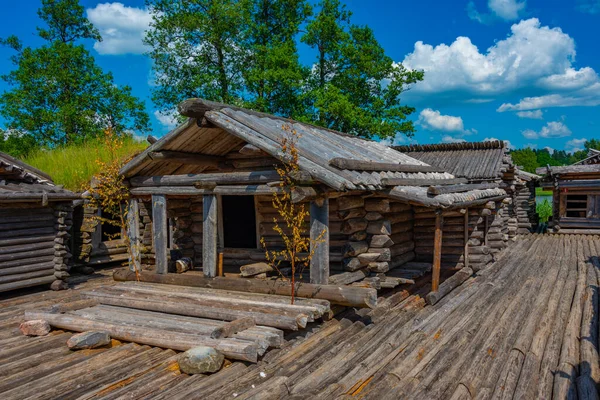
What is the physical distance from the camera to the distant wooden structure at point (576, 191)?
22.5 meters

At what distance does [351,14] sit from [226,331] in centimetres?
2683

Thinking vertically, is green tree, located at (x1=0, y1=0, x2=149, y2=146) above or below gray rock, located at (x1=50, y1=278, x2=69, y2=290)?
above

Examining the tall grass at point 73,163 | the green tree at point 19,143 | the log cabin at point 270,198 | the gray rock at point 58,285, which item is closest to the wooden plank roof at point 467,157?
the log cabin at point 270,198

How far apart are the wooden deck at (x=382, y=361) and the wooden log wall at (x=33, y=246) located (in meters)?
1.72

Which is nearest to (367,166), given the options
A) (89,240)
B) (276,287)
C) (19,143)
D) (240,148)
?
(240,148)

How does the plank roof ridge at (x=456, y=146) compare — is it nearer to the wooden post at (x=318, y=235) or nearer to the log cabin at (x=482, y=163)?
the log cabin at (x=482, y=163)

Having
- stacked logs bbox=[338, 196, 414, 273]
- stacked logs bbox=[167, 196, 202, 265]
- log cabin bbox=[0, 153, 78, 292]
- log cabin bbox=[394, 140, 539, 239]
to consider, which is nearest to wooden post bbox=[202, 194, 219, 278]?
stacked logs bbox=[167, 196, 202, 265]

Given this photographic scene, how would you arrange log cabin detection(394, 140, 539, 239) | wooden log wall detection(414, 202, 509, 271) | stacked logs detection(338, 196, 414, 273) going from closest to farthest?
stacked logs detection(338, 196, 414, 273)
wooden log wall detection(414, 202, 509, 271)
log cabin detection(394, 140, 539, 239)

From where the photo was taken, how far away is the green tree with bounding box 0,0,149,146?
23.4 metres

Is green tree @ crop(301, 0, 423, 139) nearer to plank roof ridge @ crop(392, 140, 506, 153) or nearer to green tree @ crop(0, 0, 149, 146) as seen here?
plank roof ridge @ crop(392, 140, 506, 153)

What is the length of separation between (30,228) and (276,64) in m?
17.6

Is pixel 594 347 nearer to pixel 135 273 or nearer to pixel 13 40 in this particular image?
pixel 135 273

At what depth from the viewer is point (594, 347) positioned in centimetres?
646

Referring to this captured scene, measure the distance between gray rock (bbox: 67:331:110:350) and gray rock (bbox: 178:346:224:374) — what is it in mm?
1639
